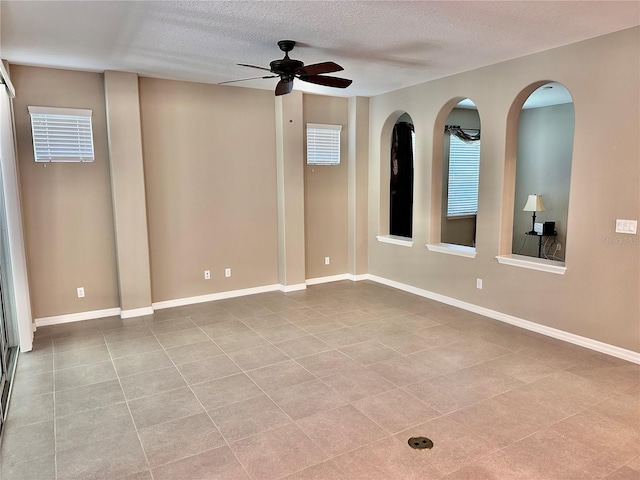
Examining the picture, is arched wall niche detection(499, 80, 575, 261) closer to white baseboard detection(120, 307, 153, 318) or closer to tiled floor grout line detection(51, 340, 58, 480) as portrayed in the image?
white baseboard detection(120, 307, 153, 318)

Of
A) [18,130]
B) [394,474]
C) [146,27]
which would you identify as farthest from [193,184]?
[394,474]

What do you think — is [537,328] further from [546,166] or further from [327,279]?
[546,166]

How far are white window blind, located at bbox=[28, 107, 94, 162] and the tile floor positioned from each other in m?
1.86

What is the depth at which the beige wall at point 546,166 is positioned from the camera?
6.99 meters

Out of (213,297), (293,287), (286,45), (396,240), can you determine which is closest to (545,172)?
(396,240)

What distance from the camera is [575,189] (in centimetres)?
396

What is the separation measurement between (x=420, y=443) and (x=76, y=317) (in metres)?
4.11

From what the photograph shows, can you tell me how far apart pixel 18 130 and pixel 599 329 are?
5935 mm

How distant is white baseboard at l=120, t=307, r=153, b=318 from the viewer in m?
4.99

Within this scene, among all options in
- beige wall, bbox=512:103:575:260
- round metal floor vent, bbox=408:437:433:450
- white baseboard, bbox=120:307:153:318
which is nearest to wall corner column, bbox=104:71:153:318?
white baseboard, bbox=120:307:153:318

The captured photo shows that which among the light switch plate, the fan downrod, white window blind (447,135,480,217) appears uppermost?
the fan downrod

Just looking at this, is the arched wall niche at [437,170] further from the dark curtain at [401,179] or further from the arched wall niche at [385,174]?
the dark curtain at [401,179]

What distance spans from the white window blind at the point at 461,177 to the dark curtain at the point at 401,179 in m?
1.01

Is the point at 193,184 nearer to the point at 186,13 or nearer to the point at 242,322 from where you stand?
the point at 242,322
